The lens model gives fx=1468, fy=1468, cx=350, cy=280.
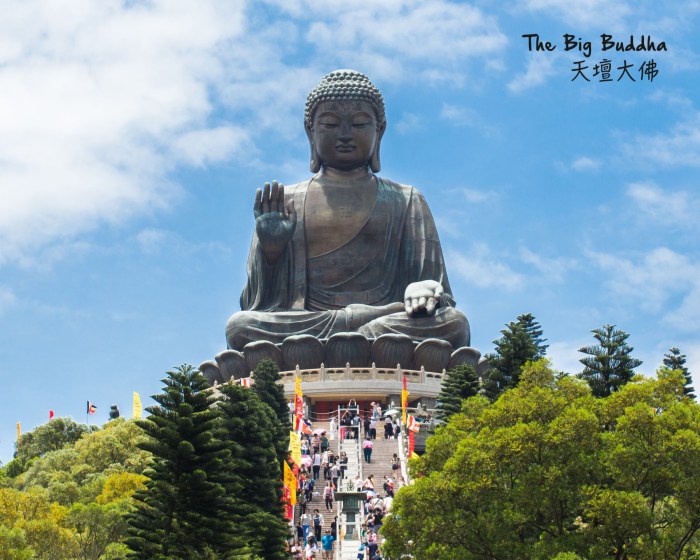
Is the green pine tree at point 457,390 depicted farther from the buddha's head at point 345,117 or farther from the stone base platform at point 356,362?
the buddha's head at point 345,117

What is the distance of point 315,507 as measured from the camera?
25906 mm

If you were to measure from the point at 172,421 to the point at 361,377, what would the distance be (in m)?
18.0

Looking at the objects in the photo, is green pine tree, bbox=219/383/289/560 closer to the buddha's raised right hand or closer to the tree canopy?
the tree canopy

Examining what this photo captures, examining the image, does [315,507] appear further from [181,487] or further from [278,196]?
[278,196]

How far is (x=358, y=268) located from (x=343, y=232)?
1.10 meters

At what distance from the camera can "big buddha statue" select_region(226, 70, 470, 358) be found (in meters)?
40.7

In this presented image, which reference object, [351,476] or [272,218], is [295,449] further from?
[272,218]

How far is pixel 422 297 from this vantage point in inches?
1523

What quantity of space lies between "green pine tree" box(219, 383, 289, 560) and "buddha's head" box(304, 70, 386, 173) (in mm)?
18146

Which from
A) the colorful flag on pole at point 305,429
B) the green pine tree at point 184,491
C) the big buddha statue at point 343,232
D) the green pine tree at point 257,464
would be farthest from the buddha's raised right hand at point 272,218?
the green pine tree at point 184,491

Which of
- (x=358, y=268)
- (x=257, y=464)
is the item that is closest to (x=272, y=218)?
(x=358, y=268)

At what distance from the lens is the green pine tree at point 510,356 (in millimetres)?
28938

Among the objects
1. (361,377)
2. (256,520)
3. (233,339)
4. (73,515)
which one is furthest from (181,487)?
(233,339)

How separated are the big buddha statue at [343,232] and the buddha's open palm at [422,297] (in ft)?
2.34
